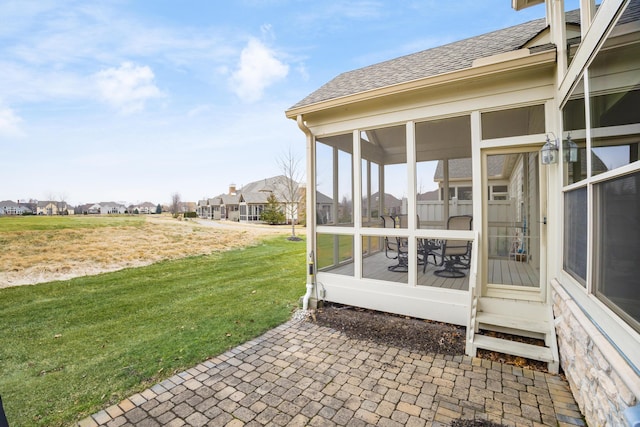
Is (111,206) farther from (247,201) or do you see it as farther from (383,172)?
(383,172)

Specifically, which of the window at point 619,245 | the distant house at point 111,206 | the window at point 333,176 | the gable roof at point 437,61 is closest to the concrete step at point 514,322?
the window at point 619,245

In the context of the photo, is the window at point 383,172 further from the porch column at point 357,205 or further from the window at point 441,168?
the window at point 441,168

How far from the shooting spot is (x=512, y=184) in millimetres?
4578

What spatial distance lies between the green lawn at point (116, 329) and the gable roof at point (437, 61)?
4020 mm

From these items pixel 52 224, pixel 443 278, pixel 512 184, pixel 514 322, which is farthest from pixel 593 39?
pixel 52 224

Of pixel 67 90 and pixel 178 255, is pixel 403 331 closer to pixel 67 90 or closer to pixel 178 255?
pixel 178 255

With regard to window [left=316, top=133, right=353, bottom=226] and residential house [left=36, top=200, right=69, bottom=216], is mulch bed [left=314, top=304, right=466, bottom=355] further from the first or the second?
residential house [left=36, top=200, right=69, bottom=216]

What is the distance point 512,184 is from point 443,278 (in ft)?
6.13

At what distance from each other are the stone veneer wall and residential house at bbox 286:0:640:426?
0.02 meters

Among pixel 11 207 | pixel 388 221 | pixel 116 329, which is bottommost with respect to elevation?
pixel 116 329

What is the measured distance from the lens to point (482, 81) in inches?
152

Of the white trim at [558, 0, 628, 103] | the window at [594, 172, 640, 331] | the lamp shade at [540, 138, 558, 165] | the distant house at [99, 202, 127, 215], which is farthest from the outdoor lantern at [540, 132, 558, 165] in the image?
the distant house at [99, 202, 127, 215]

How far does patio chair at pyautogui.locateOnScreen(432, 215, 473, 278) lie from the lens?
4.39 metres

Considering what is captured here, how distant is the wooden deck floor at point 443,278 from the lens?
4.02 meters
